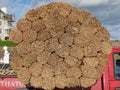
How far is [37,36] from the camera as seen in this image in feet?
21.1

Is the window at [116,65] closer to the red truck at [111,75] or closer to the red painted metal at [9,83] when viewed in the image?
the red truck at [111,75]

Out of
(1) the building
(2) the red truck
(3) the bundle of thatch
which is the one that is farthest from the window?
(1) the building

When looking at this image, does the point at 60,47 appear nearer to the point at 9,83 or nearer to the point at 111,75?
the point at 111,75

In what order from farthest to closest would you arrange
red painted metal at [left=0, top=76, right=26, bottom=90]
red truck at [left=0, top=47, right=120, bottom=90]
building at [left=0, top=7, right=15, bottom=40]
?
building at [left=0, top=7, right=15, bottom=40], red painted metal at [left=0, top=76, right=26, bottom=90], red truck at [left=0, top=47, right=120, bottom=90]

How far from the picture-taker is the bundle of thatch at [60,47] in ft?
20.6

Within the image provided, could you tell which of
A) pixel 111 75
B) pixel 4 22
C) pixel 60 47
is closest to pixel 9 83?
pixel 111 75

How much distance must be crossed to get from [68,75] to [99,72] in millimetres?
474

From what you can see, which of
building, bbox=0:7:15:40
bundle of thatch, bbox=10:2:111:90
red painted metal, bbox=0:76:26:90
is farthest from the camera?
building, bbox=0:7:15:40

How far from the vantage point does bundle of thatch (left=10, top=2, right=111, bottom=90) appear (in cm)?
628

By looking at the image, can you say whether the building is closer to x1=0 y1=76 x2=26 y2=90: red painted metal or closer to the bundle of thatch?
x1=0 y1=76 x2=26 y2=90: red painted metal

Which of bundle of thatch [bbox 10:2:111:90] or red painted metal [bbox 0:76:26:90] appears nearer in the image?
bundle of thatch [bbox 10:2:111:90]

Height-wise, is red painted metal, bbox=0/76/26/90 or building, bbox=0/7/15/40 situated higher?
building, bbox=0/7/15/40

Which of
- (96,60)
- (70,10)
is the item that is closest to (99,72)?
(96,60)

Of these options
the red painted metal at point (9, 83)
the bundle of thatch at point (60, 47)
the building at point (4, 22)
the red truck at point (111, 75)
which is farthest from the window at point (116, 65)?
the building at point (4, 22)
